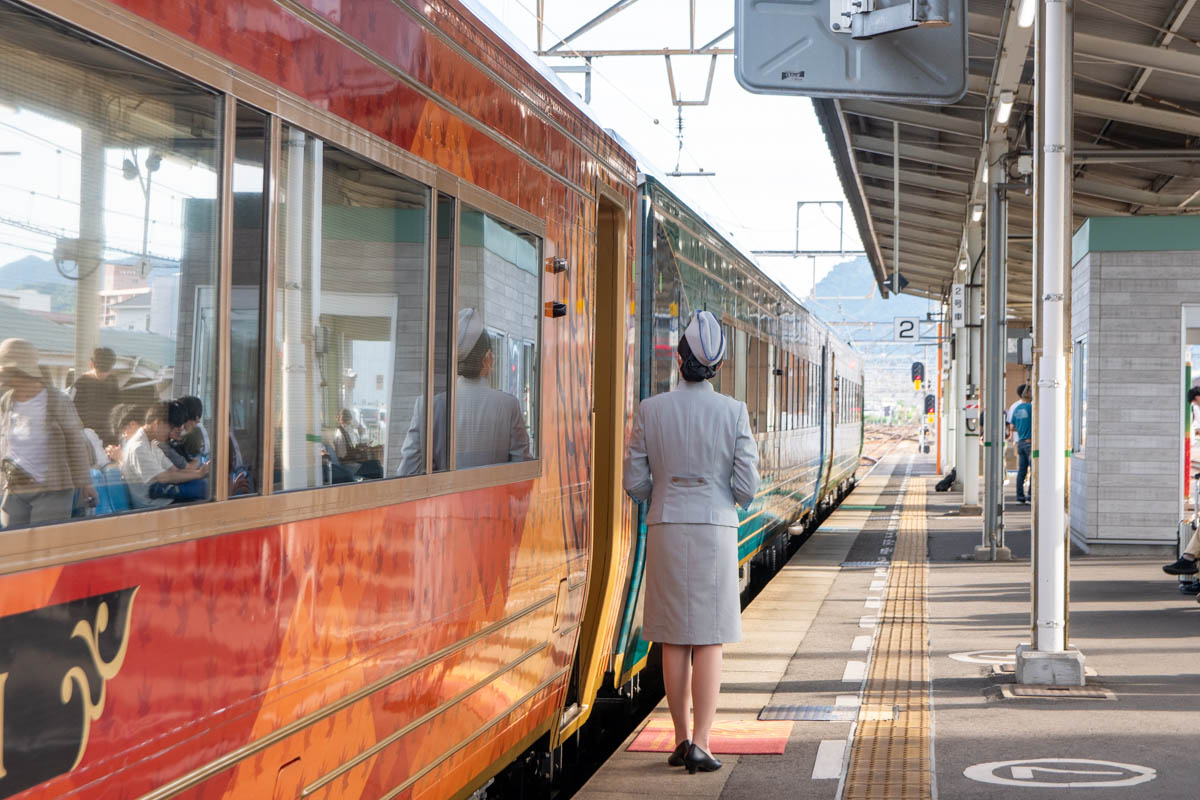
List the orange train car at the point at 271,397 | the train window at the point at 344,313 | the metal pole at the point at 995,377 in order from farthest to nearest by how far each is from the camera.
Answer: the metal pole at the point at 995,377
the train window at the point at 344,313
the orange train car at the point at 271,397

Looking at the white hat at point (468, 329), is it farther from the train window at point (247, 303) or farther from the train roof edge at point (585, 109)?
the train window at point (247, 303)

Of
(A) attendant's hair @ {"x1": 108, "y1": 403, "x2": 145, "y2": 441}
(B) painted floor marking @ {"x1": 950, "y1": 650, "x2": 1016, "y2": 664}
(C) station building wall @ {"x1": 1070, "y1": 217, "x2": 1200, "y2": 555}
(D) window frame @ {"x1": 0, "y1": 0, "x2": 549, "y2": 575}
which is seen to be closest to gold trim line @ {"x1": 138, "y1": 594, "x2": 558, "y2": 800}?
(D) window frame @ {"x1": 0, "y1": 0, "x2": 549, "y2": 575}

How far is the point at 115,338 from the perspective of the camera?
2467 mm

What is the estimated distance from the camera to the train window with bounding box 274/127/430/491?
10.2 feet

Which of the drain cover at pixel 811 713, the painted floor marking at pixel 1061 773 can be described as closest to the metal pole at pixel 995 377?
the drain cover at pixel 811 713

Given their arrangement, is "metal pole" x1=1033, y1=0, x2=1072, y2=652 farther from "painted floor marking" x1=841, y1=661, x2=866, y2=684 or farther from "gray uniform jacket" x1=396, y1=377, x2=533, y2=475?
"gray uniform jacket" x1=396, y1=377, x2=533, y2=475

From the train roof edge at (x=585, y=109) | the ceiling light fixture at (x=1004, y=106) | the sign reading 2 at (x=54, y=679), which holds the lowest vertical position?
the sign reading 2 at (x=54, y=679)

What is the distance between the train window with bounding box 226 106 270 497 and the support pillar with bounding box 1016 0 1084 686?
18.5 ft

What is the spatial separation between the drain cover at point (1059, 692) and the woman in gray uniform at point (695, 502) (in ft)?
8.13

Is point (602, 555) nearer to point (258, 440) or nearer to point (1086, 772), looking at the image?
point (1086, 772)

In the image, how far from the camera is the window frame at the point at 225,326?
231cm

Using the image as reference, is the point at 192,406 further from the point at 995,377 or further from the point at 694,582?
the point at 995,377

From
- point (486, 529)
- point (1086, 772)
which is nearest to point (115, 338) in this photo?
point (486, 529)

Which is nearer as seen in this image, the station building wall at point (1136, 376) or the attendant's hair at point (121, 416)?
the attendant's hair at point (121, 416)
